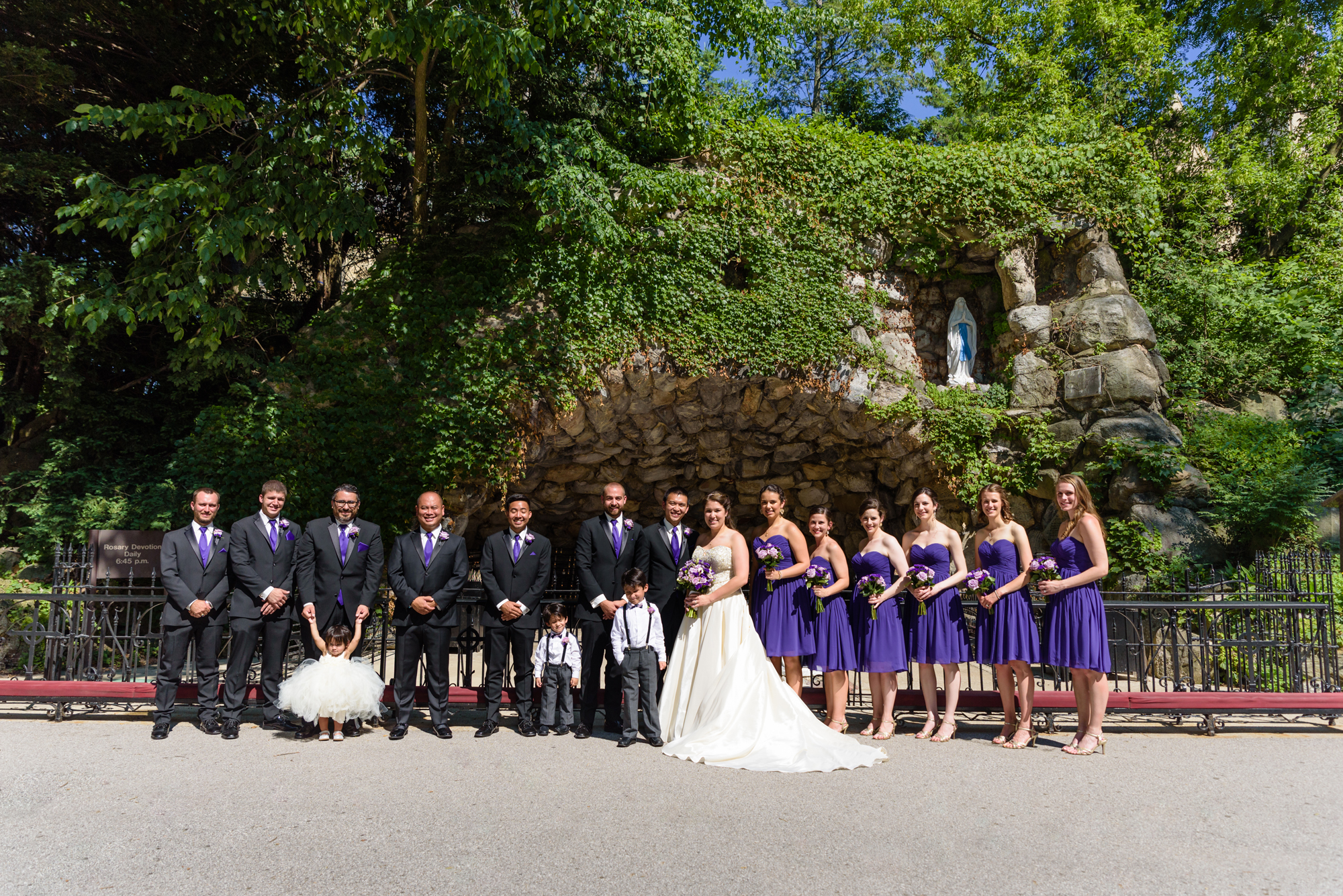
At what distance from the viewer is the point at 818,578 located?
5.64m

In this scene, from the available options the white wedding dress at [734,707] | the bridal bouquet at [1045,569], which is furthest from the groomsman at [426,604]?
the bridal bouquet at [1045,569]

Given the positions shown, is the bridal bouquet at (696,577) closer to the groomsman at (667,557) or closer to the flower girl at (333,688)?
the groomsman at (667,557)

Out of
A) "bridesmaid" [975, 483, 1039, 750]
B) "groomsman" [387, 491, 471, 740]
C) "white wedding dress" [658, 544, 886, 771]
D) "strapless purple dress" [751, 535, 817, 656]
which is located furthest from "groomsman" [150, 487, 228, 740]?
"bridesmaid" [975, 483, 1039, 750]

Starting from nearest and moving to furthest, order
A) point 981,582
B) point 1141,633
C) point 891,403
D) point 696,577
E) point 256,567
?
point 696,577, point 981,582, point 256,567, point 1141,633, point 891,403

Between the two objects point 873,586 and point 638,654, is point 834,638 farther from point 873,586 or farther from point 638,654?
point 638,654

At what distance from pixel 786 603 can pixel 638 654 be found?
4.01 ft

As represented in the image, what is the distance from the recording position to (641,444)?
1150 cm

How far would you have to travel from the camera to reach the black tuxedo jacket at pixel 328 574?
5.53 m

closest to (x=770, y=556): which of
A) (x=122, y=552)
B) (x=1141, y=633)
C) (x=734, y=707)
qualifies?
(x=734, y=707)

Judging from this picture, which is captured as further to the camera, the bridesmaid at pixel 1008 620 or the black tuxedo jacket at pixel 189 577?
the black tuxedo jacket at pixel 189 577

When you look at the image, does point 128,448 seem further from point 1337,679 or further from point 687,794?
point 1337,679

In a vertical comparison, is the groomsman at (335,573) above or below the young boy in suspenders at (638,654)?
above

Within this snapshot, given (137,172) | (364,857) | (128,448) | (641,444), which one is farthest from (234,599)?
(137,172)

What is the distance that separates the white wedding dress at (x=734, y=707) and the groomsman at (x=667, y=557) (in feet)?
0.70
